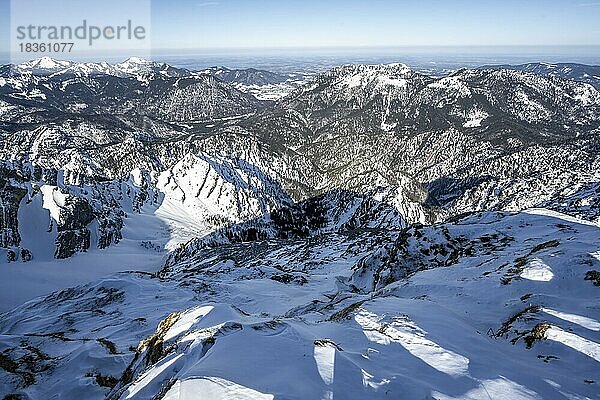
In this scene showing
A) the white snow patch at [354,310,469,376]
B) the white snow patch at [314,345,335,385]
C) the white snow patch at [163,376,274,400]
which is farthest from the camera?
the white snow patch at [354,310,469,376]

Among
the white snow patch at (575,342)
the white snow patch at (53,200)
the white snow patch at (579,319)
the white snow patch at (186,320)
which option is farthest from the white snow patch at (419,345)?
the white snow patch at (53,200)

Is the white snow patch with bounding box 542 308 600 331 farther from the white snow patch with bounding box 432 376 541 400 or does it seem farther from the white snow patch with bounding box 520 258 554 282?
the white snow patch with bounding box 432 376 541 400

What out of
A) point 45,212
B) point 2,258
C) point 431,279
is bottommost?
point 2,258

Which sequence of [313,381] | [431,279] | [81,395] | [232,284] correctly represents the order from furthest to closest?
[232,284] < [431,279] < [81,395] < [313,381]

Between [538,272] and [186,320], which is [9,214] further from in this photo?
[538,272]

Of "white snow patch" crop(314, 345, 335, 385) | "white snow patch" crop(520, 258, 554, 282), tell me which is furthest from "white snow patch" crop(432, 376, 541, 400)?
"white snow patch" crop(520, 258, 554, 282)

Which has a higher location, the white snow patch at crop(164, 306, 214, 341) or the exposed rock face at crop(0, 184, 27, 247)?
the white snow patch at crop(164, 306, 214, 341)

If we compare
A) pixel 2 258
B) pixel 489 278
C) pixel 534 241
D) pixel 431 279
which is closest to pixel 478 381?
pixel 489 278

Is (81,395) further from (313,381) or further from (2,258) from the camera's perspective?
(2,258)

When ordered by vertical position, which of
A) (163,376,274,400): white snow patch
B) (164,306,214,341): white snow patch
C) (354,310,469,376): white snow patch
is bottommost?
(164,306,214,341): white snow patch
